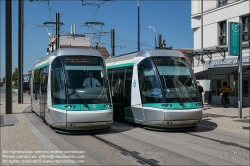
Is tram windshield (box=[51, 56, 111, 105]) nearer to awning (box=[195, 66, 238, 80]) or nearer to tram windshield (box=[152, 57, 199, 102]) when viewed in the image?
tram windshield (box=[152, 57, 199, 102])

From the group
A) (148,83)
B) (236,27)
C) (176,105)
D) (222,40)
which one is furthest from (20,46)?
(176,105)

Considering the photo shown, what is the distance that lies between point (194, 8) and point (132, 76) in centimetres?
1770

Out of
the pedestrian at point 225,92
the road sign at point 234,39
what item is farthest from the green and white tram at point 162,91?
the pedestrian at point 225,92

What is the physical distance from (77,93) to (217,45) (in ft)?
58.1

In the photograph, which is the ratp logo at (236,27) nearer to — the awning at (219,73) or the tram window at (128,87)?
the awning at (219,73)

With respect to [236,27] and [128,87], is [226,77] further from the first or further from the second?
[128,87]

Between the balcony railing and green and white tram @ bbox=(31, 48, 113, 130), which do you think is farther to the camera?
the balcony railing

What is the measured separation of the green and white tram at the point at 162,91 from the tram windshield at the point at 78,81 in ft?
5.57

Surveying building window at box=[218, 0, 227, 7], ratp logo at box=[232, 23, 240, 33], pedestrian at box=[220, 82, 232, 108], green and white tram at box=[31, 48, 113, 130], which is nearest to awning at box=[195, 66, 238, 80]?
pedestrian at box=[220, 82, 232, 108]

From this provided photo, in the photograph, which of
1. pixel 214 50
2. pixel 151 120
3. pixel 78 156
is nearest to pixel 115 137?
pixel 151 120

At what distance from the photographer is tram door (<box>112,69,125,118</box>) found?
1473cm

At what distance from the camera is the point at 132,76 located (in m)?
13.4

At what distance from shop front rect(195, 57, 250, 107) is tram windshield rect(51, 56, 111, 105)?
41.8 feet

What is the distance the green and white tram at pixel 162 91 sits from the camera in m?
11.8
